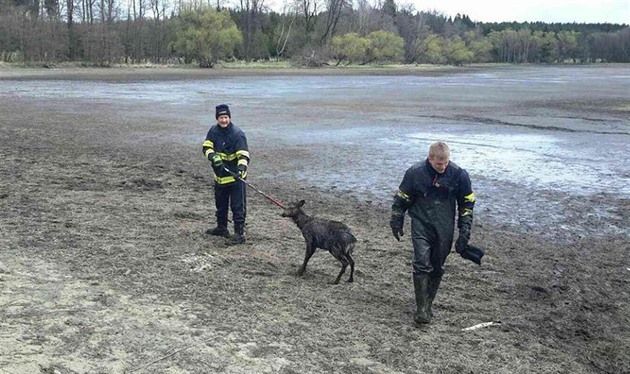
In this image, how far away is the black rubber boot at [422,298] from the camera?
616 centimetres

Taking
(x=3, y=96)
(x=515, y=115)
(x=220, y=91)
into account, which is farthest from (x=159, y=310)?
(x=220, y=91)

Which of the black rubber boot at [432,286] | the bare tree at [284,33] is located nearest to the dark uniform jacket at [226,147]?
the black rubber boot at [432,286]

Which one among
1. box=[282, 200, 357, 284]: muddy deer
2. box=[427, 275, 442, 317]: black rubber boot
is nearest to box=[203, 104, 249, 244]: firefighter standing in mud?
box=[282, 200, 357, 284]: muddy deer

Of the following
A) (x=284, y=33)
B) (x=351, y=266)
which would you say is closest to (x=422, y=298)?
(x=351, y=266)

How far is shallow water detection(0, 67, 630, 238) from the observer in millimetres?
12547

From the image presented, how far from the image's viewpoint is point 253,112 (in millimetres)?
27188

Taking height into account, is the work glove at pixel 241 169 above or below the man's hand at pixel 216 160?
below

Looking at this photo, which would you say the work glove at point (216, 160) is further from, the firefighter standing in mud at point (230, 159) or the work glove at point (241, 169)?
the work glove at point (241, 169)

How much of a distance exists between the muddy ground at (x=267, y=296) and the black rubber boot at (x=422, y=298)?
0.32 feet

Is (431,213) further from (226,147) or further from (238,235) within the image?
(226,147)

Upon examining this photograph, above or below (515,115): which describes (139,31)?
above

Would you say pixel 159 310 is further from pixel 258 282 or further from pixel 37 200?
pixel 37 200

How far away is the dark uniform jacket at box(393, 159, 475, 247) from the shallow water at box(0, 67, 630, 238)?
173 inches

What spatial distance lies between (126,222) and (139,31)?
2922 inches
